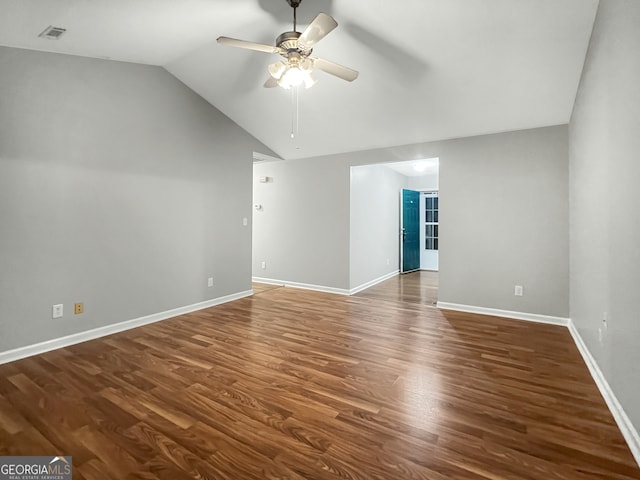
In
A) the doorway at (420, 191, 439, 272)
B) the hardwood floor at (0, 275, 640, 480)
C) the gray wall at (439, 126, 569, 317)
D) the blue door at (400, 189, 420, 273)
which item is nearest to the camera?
the hardwood floor at (0, 275, 640, 480)

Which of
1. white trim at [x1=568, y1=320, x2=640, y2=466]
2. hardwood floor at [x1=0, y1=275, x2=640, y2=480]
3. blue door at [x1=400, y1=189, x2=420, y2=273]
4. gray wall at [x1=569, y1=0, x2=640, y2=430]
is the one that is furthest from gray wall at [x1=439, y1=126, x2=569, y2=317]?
blue door at [x1=400, y1=189, x2=420, y2=273]

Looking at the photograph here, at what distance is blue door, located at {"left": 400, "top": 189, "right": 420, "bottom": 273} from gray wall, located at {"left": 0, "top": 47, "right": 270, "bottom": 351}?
4391 mm

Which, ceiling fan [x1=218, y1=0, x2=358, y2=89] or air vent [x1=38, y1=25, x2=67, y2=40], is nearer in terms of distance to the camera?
ceiling fan [x1=218, y1=0, x2=358, y2=89]

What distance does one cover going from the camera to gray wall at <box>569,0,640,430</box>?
5.20 feet

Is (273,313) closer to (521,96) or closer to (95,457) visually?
(95,457)

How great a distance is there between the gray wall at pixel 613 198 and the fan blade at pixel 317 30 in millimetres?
1590

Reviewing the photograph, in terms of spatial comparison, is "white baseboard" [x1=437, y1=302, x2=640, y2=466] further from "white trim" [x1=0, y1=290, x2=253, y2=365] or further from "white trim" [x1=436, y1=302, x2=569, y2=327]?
"white trim" [x1=0, y1=290, x2=253, y2=365]

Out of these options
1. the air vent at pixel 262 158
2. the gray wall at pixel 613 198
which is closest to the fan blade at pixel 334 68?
the gray wall at pixel 613 198

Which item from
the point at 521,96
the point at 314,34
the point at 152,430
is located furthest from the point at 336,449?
the point at 521,96

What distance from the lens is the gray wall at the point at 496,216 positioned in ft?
12.3

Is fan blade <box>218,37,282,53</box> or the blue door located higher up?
fan blade <box>218,37,282,53</box>

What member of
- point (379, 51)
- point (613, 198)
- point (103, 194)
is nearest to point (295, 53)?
point (379, 51)

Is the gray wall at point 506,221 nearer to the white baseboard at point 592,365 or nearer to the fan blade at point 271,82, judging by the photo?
the white baseboard at point 592,365

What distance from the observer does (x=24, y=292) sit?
9.20 feet
